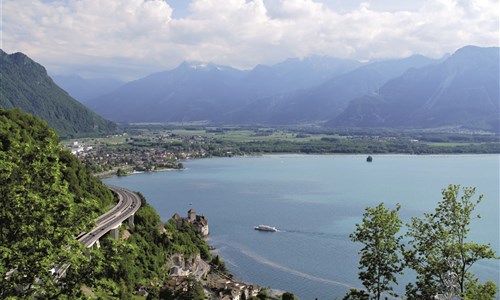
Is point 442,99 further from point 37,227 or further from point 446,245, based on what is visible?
point 37,227

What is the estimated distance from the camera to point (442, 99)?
122812mm

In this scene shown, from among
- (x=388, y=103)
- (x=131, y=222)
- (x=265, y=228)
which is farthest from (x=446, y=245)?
(x=388, y=103)

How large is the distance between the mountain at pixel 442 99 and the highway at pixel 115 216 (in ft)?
311

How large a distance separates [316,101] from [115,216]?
15041 cm

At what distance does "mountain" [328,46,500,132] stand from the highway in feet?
311

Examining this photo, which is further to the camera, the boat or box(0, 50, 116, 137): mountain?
box(0, 50, 116, 137): mountain

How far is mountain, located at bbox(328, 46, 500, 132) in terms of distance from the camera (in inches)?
4444

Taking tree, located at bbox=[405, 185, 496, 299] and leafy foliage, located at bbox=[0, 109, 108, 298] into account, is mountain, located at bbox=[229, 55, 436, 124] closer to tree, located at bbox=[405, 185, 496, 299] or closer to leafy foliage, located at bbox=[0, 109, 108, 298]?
tree, located at bbox=[405, 185, 496, 299]

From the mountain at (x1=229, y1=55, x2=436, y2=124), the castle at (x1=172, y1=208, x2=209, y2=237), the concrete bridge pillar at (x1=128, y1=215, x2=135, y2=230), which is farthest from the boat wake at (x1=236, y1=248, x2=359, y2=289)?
the mountain at (x1=229, y1=55, x2=436, y2=124)

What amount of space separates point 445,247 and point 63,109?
77152 millimetres

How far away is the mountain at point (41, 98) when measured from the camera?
70625 millimetres

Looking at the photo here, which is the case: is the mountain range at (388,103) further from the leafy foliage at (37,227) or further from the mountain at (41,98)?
the leafy foliage at (37,227)

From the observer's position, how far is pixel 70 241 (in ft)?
13.1

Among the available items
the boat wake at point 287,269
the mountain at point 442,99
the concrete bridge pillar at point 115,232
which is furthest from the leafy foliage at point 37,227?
the mountain at point 442,99
